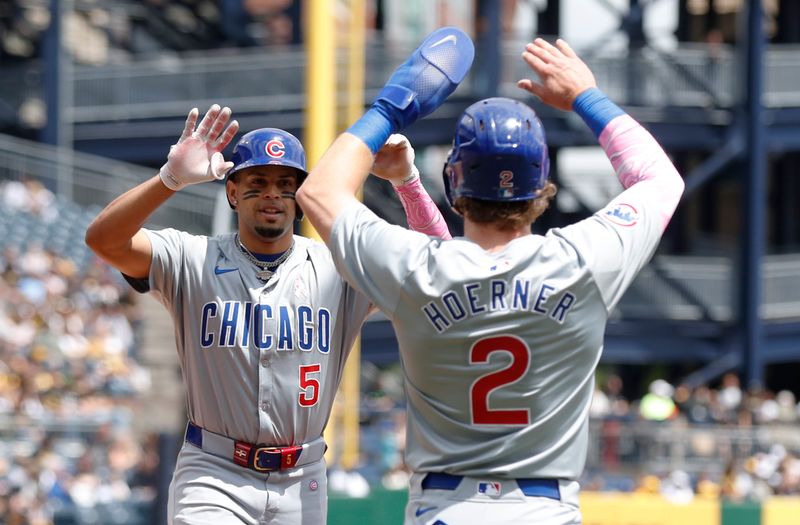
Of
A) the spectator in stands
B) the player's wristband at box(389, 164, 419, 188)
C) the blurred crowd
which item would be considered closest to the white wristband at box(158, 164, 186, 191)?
the player's wristband at box(389, 164, 419, 188)

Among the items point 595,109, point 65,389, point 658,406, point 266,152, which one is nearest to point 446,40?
point 595,109

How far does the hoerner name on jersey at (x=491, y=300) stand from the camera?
3408 millimetres

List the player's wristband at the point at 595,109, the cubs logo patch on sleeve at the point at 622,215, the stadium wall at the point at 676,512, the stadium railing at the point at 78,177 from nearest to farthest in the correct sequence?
1. the cubs logo patch on sleeve at the point at 622,215
2. the player's wristband at the point at 595,109
3. the stadium wall at the point at 676,512
4. the stadium railing at the point at 78,177

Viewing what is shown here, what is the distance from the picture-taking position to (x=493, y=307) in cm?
341

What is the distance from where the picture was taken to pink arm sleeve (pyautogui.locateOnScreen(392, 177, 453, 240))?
4.59 meters

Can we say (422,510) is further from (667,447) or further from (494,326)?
(667,447)

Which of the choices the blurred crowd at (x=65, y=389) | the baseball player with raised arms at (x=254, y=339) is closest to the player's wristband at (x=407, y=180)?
the baseball player with raised arms at (x=254, y=339)

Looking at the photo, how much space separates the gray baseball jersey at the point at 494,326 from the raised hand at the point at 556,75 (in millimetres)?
436

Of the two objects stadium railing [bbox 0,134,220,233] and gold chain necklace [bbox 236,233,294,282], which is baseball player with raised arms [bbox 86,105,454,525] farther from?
stadium railing [bbox 0,134,220,233]

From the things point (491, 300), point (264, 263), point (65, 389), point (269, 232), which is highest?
point (269, 232)

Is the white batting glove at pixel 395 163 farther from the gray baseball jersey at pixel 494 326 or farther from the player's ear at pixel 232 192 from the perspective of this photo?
the gray baseball jersey at pixel 494 326

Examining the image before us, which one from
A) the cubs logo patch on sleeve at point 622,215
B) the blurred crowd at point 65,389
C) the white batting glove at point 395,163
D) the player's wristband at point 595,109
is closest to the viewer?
the cubs logo patch on sleeve at point 622,215

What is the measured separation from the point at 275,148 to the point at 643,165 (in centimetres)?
163

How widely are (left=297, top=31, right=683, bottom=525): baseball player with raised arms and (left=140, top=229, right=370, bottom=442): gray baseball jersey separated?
1347mm
